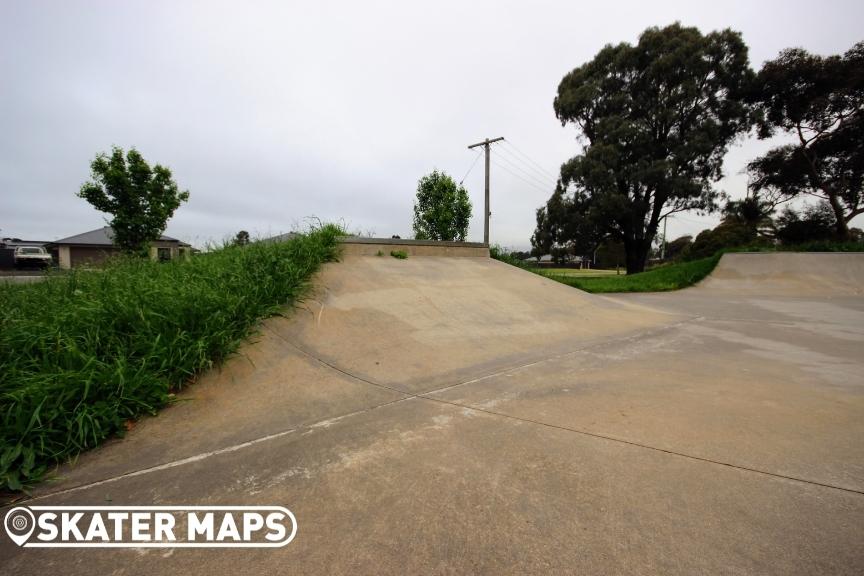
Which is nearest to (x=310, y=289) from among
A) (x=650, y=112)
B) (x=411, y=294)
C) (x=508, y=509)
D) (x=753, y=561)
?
(x=411, y=294)

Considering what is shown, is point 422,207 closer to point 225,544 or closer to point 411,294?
point 411,294

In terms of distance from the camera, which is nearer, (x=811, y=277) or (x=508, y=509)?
(x=508, y=509)

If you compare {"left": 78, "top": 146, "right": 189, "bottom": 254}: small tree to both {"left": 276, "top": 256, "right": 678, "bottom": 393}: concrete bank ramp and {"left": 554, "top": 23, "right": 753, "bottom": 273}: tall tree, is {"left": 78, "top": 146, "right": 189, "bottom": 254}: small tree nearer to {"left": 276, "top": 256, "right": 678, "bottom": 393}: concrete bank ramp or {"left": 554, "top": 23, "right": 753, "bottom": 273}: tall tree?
{"left": 276, "top": 256, "right": 678, "bottom": 393}: concrete bank ramp

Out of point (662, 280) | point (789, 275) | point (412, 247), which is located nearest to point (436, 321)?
point (412, 247)

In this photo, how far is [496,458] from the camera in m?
2.07

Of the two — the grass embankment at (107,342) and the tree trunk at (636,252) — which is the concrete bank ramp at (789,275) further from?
the grass embankment at (107,342)

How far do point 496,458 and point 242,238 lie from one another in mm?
6777

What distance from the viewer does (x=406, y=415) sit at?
8.83 feet

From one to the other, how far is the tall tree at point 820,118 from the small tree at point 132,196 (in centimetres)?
3402

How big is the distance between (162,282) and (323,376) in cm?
239

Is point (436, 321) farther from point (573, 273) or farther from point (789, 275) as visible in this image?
point (573, 273)

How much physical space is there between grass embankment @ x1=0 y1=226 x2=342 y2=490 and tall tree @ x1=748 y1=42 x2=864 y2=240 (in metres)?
28.5

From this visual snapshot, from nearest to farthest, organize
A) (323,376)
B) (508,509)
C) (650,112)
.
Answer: (508,509) → (323,376) → (650,112)

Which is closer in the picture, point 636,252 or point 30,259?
point 30,259
